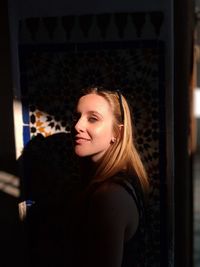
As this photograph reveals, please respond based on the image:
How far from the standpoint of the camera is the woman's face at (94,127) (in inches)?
59.7

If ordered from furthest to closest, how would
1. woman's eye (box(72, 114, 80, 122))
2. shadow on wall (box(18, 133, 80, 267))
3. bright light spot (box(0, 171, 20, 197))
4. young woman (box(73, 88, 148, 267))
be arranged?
bright light spot (box(0, 171, 20, 197)) → shadow on wall (box(18, 133, 80, 267)) → woman's eye (box(72, 114, 80, 122)) → young woman (box(73, 88, 148, 267))

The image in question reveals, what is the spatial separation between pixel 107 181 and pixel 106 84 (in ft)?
1.24

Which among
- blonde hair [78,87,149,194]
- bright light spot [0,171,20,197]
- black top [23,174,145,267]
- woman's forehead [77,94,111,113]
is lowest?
black top [23,174,145,267]

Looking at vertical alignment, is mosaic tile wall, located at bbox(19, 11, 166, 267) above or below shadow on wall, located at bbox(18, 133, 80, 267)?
above

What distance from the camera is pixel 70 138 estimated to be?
170cm

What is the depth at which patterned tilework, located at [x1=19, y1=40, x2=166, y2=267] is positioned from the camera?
5.36 ft

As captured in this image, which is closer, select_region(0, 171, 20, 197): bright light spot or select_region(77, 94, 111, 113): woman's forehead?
select_region(77, 94, 111, 113): woman's forehead

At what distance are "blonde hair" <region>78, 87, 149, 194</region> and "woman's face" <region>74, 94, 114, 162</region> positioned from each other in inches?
0.8

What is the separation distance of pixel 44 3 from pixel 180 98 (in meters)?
0.63

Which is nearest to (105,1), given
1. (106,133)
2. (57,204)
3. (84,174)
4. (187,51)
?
(187,51)

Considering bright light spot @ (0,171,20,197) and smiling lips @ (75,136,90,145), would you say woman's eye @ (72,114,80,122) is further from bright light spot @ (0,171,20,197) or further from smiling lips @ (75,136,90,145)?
bright light spot @ (0,171,20,197)

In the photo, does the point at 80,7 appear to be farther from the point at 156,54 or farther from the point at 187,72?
the point at 187,72

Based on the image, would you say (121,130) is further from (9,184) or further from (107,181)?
(9,184)

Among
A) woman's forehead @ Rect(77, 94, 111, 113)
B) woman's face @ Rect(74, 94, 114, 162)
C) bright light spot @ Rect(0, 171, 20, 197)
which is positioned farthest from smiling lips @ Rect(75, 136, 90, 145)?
bright light spot @ Rect(0, 171, 20, 197)
